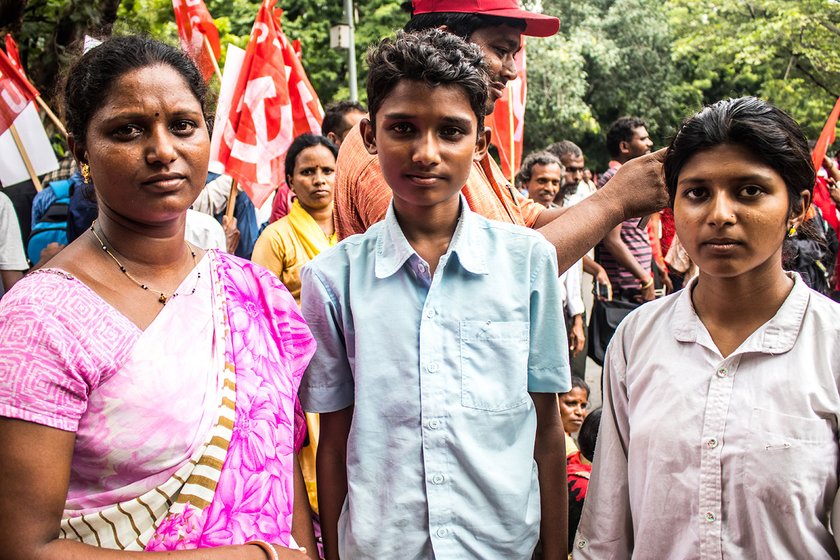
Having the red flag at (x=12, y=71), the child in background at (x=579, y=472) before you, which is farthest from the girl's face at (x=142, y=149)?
the red flag at (x=12, y=71)

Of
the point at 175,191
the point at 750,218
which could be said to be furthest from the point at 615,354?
the point at 175,191

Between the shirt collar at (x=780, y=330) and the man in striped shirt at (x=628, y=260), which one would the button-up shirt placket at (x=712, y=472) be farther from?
the man in striped shirt at (x=628, y=260)

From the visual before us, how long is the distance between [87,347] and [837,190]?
6.24 m

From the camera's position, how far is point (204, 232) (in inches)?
163

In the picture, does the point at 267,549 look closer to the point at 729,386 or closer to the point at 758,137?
the point at 729,386

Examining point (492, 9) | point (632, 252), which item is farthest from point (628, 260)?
point (492, 9)

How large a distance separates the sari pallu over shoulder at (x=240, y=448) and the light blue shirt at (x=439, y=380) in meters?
0.11

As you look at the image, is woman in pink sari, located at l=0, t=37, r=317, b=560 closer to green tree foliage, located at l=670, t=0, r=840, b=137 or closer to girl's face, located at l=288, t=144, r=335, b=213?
girl's face, located at l=288, t=144, r=335, b=213

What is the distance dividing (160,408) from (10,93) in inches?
203

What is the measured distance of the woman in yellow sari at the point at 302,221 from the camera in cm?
412

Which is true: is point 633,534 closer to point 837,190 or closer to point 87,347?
point 87,347

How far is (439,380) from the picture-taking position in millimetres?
1806

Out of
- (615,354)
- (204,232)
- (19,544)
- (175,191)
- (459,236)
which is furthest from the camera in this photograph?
(204,232)

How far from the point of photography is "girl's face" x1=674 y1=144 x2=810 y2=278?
1.79 m
